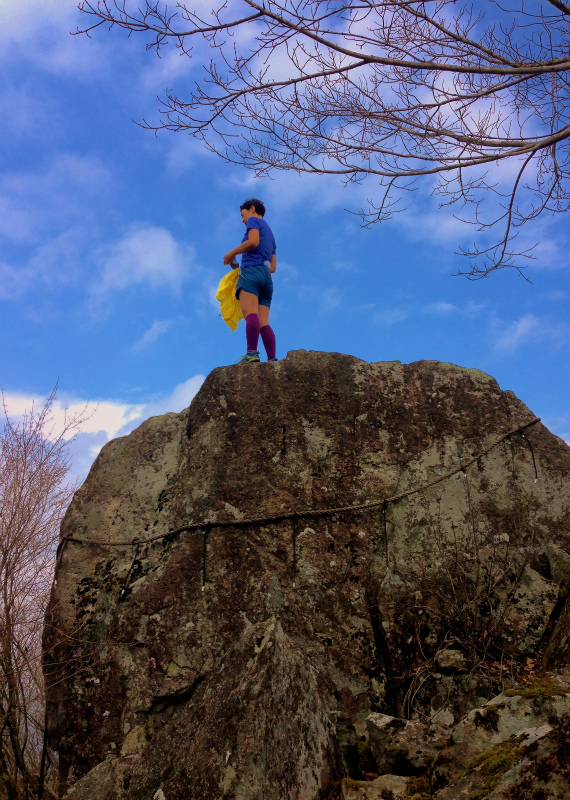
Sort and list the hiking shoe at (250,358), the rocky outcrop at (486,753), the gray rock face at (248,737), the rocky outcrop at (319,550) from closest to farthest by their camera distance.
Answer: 1. the rocky outcrop at (486,753)
2. the gray rock face at (248,737)
3. the rocky outcrop at (319,550)
4. the hiking shoe at (250,358)

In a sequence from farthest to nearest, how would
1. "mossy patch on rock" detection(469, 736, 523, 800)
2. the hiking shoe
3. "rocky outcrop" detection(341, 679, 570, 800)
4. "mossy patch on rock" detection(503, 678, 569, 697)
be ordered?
the hiking shoe
"mossy patch on rock" detection(503, 678, 569, 697)
"mossy patch on rock" detection(469, 736, 523, 800)
"rocky outcrop" detection(341, 679, 570, 800)

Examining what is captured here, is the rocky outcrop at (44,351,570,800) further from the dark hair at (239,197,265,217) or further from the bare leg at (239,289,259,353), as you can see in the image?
the dark hair at (239,197,265,217)

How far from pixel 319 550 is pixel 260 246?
272 centimetres

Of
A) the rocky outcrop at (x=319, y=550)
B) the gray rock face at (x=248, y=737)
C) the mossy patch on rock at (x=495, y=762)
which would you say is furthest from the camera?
the rocky outcrop at (x=319, y=550)

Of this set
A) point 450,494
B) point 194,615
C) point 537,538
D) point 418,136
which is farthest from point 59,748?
point 418,136

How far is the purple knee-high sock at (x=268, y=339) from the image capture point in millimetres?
5461

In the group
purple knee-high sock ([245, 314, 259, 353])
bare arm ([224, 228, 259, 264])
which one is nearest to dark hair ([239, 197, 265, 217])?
bare arm ([224, 228, 259, 264])

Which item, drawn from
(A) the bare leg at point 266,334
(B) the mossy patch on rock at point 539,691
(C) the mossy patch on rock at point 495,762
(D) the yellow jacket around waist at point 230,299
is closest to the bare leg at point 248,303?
(A) the bare leg at point 266,334

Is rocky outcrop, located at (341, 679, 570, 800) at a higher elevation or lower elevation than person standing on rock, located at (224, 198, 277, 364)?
lower

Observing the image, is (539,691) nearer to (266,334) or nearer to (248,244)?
(266,334)

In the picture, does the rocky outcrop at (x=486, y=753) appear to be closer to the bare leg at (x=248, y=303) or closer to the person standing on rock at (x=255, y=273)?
the person standing on rock at (x=255, y=273)

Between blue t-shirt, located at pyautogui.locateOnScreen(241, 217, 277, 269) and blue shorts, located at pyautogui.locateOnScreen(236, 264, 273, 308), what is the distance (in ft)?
0.18

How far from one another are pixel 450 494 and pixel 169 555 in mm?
1864

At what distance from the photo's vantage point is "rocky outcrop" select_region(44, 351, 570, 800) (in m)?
3.81
